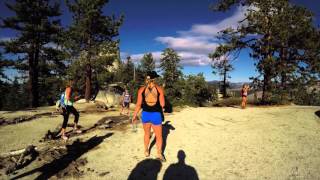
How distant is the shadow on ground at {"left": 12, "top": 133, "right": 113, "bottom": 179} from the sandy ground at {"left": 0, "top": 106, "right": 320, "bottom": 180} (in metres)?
0.18

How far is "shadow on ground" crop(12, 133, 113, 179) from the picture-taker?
7.21 meters

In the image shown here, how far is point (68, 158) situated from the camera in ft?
27.6

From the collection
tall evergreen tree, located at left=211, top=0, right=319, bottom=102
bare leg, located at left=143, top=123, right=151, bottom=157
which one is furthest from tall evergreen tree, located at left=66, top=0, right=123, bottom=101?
bare leg, located at left=143, top=123, right=151, bottom=157

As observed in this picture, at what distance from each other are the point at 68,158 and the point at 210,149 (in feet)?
14.6

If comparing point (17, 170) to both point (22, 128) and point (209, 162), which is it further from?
point (22, 128)

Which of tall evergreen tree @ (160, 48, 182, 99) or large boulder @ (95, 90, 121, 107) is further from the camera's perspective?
tall evergreen tree @ (160, 48, 182, 99)

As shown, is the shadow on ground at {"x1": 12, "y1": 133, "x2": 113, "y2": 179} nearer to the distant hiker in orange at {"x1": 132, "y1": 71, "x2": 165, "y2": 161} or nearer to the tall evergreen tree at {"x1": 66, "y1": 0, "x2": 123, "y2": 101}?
the distant hiker in orange at {"x1": 132, "y1": 71, "x2": 165, "y2": 161}

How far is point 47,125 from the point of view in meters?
14.5

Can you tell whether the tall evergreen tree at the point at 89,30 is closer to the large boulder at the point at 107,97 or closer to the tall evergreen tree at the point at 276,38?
the large boulder at the point at 107,97

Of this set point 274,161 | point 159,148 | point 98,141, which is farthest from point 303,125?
point 98,141

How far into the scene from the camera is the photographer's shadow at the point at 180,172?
6.69 metres

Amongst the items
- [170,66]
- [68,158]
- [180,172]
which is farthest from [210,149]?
[170,66]

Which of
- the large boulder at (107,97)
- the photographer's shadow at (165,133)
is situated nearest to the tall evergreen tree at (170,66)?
the large boulder at (107,97)

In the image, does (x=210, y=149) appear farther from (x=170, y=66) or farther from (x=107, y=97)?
(x=170, y=66)
